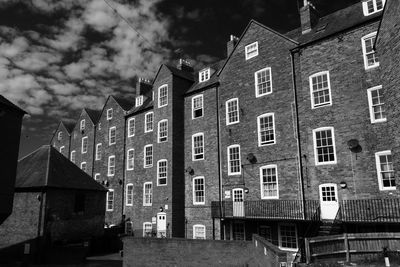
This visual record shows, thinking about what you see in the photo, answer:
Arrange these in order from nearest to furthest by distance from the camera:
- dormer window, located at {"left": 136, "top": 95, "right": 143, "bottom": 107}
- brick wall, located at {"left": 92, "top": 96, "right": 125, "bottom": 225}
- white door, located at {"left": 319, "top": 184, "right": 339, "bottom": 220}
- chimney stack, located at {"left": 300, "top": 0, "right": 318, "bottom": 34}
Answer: white door, located at {"left": 319, "top": 184, "right": 339, "bottom": 220}, chimney stack, located at {"left": 300, "top": 0, "right": 318, "bottom": 34}, brick wall, located at {"left": 92, "top": 96, "right": 125, "bottom": 225}, dormer window, located at {"left": 136, "top": 95, "right": 143, "bottom": 107}

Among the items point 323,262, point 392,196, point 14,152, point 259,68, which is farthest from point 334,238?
point 14,152

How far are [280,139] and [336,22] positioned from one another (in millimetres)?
7696

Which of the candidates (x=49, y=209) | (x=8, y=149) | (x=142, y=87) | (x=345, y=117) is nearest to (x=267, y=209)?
(x=345, y=117)

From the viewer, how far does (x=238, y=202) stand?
67.6 ft

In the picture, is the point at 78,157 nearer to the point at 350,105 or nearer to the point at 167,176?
the point at 167,176

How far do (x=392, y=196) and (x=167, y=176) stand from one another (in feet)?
49.5

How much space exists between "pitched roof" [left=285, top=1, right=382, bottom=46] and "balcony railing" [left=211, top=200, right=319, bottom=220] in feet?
30.6

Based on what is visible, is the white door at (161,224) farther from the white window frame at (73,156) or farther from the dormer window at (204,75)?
the white window frame at (73,156)

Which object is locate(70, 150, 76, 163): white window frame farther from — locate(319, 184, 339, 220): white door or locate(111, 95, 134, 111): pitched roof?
locate(319, 184, 339, 220): white door

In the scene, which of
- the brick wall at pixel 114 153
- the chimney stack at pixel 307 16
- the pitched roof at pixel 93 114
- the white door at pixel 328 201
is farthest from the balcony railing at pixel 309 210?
the pitched roof at pixel 93 114

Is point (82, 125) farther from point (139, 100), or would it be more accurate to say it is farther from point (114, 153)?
point (139, 100)

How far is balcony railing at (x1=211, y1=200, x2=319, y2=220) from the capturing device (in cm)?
1756

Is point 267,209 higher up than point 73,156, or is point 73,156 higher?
point 73,156

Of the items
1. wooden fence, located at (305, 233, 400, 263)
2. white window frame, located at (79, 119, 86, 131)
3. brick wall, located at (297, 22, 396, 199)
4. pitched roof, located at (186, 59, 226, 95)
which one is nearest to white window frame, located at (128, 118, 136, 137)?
pitched roof, located at (186, 59, 226, 95)
